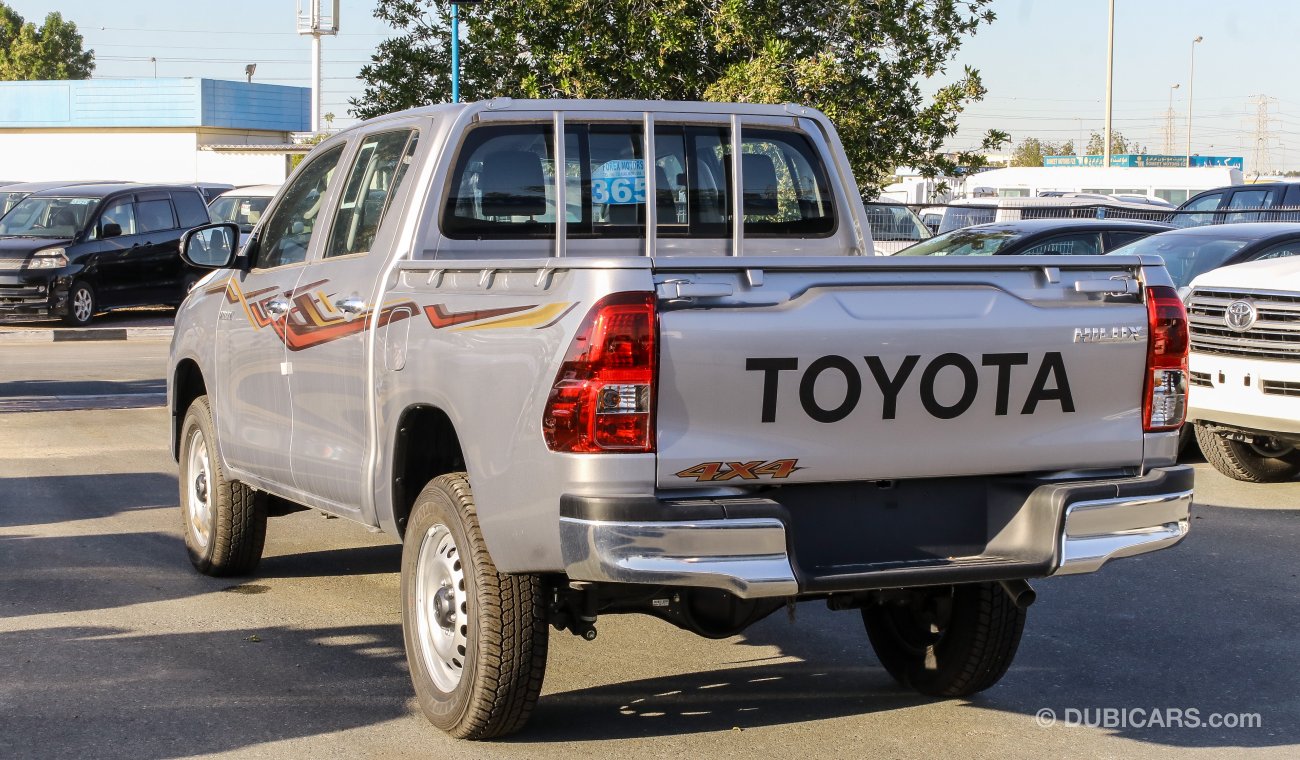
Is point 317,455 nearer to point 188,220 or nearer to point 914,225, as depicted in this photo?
point 188,220

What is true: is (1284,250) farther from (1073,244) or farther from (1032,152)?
(1032,152)

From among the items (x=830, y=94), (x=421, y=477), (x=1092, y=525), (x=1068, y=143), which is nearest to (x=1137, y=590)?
(x=1092, y=525)

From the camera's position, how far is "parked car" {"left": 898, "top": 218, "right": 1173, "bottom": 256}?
1266 centimetres

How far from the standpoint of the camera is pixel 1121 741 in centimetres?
518

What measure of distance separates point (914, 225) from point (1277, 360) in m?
17.3

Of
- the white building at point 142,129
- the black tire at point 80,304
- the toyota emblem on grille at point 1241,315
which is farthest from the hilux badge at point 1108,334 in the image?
the white building at point 142,129

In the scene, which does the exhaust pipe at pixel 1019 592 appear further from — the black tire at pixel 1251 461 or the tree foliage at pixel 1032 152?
the tree foliage at pixel 1032 152

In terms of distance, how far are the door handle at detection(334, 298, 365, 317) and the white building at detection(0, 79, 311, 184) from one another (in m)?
54.7

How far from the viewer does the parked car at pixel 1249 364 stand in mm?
9398

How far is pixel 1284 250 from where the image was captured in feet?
38.1

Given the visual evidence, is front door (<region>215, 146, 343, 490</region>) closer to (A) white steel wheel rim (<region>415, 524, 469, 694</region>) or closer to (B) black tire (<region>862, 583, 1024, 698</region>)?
(A) white steel wheel rim (<region>415, 524, 469, 694</region>)

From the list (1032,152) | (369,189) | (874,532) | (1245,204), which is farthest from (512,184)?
(1032,152)

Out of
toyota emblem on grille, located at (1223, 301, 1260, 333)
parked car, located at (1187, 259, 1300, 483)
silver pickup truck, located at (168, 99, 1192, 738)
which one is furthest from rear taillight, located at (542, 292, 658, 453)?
toyota emblem on grille, located at (1223, 301, 1260, 333)

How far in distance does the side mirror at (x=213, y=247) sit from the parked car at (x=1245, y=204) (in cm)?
1697
